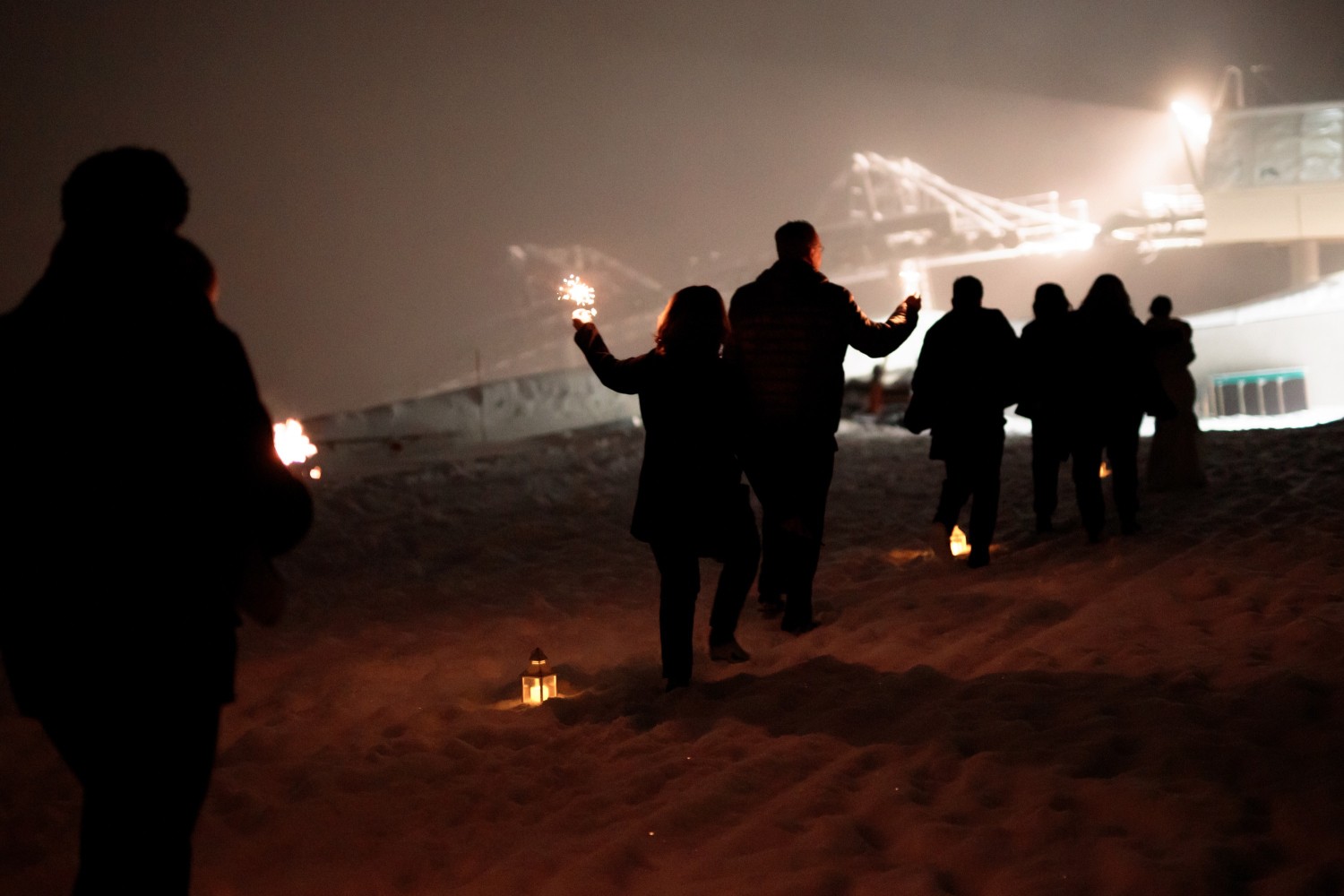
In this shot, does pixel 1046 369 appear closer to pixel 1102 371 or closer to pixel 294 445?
pixel 1102 371

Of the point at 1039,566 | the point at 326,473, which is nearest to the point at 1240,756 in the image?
the point at 1039,566

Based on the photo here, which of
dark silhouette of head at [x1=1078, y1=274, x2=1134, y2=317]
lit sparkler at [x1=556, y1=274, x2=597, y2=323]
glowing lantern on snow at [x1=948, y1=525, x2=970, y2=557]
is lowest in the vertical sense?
glowing lantern on snow at [x1=948, y1=525, x2=970, y2=557]

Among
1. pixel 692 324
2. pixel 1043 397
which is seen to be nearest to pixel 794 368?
pixel 692 324

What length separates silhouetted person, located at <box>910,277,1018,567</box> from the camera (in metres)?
6.82

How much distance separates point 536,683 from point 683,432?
131cm

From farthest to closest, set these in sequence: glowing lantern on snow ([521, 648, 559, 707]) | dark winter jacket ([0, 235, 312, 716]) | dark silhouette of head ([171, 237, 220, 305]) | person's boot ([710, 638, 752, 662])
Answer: person's boot ([710, 638, 752, 662]) < glowing lantern on snow ([521, 648, 559, 707]) < dark silhouette of head ([171, 237, 220, 305]) < dark winter jacket ([0, 235, 312, 716])

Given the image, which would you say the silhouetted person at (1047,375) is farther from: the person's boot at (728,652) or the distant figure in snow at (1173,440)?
the person's boot at (728,652)

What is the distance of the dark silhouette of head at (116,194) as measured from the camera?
219cm

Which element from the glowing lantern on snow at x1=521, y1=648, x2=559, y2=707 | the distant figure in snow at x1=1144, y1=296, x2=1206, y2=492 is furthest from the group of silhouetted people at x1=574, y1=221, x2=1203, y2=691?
the distant figure in snow at x1=1144, y1=296, x2=1206, y2=492

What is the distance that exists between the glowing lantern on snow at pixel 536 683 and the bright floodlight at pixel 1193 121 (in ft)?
143

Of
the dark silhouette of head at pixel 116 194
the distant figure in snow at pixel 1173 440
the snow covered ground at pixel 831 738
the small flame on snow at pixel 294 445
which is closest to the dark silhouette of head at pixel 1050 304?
the snow covered ground at pixel 831 738

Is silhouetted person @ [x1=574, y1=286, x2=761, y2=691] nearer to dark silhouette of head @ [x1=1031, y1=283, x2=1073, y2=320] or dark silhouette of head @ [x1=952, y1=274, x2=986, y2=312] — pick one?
dark silhouette of head @ [x1=952, y1=274, x2=986, y2=312]

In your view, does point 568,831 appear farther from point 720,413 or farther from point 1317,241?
point 1317,241

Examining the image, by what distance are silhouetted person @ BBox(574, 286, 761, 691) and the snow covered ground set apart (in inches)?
23.8
